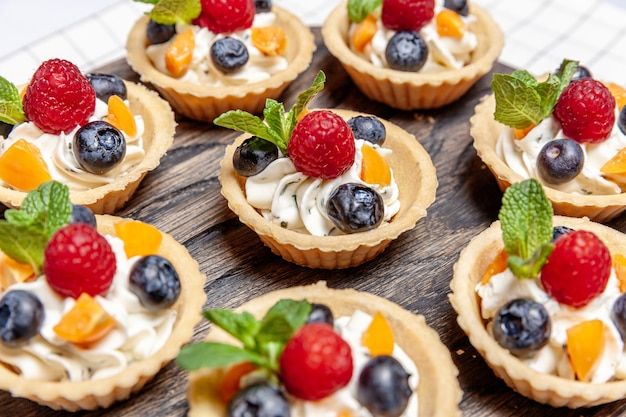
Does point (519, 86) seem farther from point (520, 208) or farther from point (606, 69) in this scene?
point (606, 69)

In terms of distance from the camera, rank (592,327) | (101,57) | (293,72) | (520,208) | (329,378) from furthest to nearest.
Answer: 1. (101,57)
2. (293,72)
3. (520,208)
4. (592,327)
5. (329,378)

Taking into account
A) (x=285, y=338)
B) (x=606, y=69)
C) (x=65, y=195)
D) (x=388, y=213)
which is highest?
(x=65, y=195)

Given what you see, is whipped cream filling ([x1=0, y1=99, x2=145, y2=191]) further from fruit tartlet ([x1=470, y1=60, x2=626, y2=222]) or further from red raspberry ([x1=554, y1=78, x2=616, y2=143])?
red raspberry ([x1=554, y1=78, x2=616, y2=143])

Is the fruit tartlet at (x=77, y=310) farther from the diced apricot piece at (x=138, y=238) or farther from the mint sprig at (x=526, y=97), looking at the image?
the mint sprig at (x=526, y=97)

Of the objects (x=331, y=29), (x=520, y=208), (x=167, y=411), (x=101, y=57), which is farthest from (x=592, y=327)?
(x=101, y=57)

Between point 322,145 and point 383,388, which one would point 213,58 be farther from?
point 383,388

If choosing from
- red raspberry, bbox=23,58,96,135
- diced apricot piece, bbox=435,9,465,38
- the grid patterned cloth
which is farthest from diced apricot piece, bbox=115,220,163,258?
the grid patterned cloth

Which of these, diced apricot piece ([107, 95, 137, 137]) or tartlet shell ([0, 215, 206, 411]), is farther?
diced apricot piece ([107, 95, 137, 137])
